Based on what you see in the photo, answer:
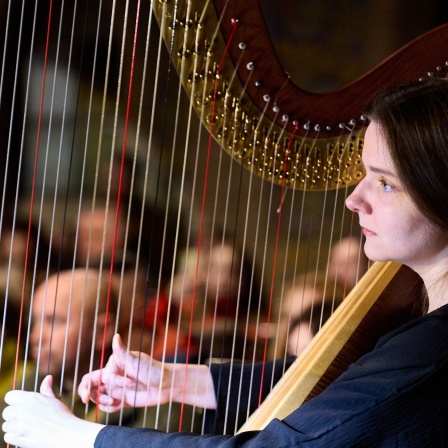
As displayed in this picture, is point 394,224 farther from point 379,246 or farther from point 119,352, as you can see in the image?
point 119,352

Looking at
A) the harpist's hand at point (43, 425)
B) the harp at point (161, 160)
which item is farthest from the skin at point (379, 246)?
the harp at point (161, 160)

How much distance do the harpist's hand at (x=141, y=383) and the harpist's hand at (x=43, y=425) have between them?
0.80 feet

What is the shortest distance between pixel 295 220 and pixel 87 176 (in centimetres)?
68

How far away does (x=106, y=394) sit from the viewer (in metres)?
1.35

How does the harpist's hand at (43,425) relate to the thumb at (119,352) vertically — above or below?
below

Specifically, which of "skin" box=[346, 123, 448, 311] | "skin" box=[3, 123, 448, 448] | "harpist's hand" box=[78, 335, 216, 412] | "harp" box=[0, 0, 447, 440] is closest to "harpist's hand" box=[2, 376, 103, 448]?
"skin" box=[3, 123, 448, 448]

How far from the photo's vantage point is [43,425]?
100cm

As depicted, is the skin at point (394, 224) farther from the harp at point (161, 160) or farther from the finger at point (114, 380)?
the finger at point (114, 380)

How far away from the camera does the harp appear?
4.30ft

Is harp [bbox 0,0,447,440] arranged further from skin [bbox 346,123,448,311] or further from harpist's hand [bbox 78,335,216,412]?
skin [bbox 346,123,448,311]

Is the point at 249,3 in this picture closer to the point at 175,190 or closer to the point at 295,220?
the point at 175,190

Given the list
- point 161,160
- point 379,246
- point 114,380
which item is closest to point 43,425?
point 114,380

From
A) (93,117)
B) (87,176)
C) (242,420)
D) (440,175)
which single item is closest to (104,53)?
(93,117)

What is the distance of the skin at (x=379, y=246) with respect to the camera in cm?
100
